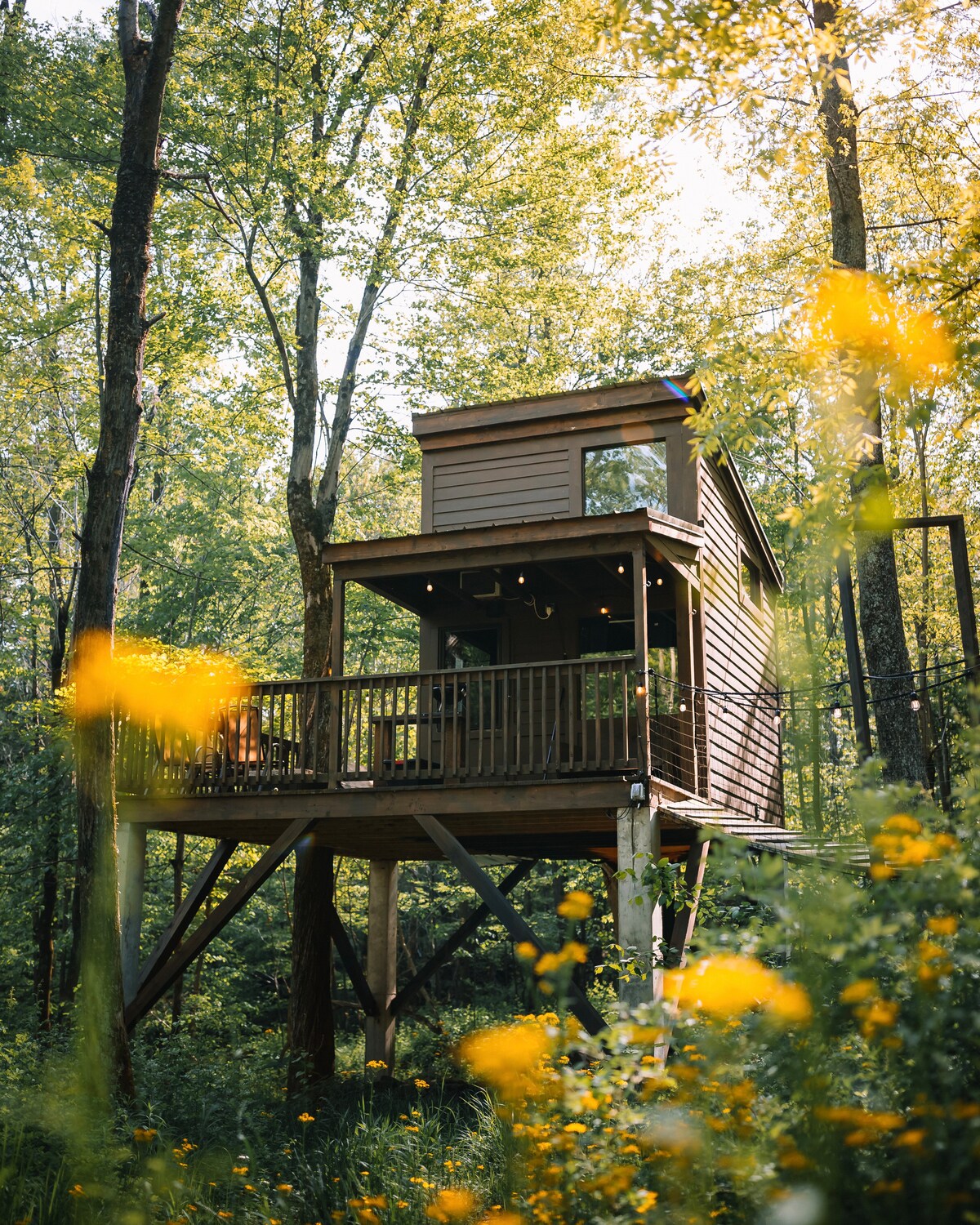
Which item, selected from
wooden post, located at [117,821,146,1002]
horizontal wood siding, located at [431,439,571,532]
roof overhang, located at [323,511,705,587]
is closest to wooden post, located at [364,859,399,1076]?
wooden post, located at [117,821,146,1002]

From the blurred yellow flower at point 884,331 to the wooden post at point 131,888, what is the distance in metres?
9.33

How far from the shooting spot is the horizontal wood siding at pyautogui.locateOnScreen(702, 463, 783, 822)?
48.5ft

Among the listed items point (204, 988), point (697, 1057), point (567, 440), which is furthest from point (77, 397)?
point (697, 1057)

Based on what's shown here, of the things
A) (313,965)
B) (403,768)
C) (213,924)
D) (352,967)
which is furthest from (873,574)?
(313,965)

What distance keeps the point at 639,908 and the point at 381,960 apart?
5841 mm

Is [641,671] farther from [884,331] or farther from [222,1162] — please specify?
[222,1162]

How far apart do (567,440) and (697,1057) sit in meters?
11.4

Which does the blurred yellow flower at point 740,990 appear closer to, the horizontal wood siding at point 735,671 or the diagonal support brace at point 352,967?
the horizontal wood siding at point 735,671

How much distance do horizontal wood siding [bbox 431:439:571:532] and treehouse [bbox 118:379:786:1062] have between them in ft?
0.08

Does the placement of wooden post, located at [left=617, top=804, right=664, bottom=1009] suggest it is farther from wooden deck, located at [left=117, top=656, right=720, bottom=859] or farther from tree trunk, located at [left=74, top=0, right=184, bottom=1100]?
tree trunk, located at [left=74, top=0, right=184, bottom=1100]

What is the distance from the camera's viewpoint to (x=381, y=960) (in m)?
14.9

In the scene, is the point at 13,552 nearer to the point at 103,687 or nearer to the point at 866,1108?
the point at 103,687

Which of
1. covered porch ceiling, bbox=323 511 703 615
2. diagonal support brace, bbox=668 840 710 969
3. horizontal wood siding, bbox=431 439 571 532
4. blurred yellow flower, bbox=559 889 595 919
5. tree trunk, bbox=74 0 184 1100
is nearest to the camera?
blurred yellow flower, bbox=559 889 595 919


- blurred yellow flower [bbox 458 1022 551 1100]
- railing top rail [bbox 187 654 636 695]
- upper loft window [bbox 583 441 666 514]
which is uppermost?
upper loft window [bbox 583 441 666 514]
